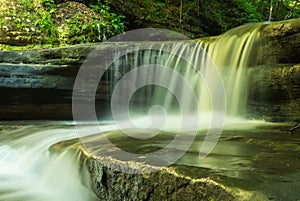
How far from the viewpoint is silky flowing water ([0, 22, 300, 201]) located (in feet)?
5.97

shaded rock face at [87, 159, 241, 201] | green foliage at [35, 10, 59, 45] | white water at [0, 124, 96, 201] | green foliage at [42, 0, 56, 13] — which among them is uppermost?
green foliage at [42, 0, 56, 13]

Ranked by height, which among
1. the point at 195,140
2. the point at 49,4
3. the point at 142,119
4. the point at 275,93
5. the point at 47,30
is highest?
the point at 49,4

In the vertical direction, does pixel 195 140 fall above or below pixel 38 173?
above

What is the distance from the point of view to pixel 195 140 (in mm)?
2820

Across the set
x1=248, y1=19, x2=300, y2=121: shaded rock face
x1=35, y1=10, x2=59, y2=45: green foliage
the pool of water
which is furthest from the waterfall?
x1=35, y1=10, x2=59, y2=45: green foliage

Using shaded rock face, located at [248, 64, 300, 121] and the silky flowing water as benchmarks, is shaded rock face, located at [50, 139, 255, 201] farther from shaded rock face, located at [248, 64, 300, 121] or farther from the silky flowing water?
shaded rock face, located at [248, 64, 300, 121]

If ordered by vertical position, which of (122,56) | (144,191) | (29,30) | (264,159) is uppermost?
(29,30)

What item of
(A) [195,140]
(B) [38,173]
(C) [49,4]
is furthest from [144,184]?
(C) [49,4]

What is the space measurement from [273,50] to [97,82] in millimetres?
3575

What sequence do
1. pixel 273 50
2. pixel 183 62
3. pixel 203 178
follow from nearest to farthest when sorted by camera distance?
pixel 203 178 < pixel 273 50 < pixel 183 62

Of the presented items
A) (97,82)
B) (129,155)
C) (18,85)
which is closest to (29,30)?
(18,85)

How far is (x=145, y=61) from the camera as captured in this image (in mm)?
6008

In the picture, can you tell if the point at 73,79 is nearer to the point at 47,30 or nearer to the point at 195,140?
the point at 47,30

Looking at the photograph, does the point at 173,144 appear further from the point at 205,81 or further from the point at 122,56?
the point at 122,56
